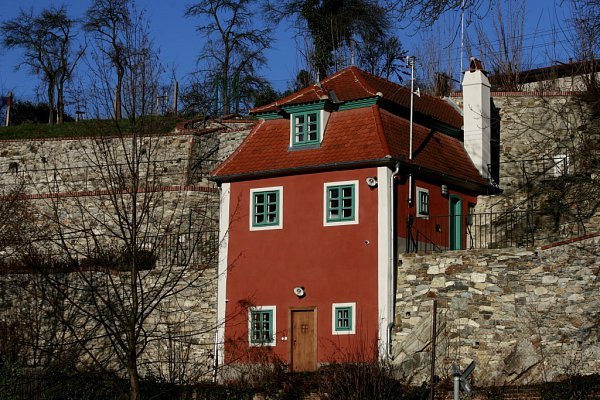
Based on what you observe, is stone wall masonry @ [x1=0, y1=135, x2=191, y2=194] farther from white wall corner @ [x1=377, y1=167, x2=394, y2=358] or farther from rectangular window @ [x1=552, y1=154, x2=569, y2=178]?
rectangular window @ [x1=552, y1=154, x2=569, y2=178]

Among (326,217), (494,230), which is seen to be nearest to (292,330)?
(326,217)

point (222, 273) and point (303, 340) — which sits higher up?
point (222, 273)

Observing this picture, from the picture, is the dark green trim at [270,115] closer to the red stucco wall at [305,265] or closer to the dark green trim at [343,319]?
the red stucco wall at [305,265]

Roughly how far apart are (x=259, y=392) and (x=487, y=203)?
10.4 metres

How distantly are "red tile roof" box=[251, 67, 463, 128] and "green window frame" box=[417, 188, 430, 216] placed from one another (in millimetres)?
2673

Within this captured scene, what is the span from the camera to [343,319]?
26.7 meters

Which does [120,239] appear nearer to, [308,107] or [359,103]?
[308,107]

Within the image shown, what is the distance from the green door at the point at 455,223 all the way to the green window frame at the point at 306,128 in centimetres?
441

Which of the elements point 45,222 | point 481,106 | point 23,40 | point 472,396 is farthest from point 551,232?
point 23,40

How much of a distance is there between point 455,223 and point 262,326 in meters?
6.40

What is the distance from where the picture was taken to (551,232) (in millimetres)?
30234

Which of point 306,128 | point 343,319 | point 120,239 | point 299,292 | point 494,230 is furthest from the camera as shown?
point 120,239

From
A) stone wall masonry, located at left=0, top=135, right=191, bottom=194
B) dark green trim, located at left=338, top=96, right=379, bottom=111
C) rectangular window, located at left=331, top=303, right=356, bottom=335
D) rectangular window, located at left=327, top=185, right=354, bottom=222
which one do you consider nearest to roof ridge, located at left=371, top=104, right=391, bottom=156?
dark green trim, located at left=338, top=96, right=379, bottom=111

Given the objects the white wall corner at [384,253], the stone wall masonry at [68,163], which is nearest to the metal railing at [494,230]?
the white wall corner at [384,253]
